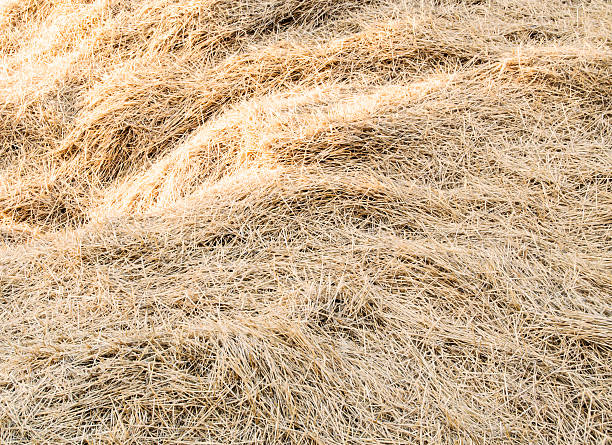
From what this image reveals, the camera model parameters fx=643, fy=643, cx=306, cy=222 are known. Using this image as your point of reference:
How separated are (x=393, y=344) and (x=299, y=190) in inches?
26.1

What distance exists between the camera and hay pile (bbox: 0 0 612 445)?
1.62m

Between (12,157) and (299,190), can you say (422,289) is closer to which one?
(299,190)

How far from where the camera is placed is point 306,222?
→ 6.96 ft

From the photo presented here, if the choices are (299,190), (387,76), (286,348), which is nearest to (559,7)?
(387,76)

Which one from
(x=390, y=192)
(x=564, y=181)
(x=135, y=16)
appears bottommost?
(x=564, y=181)

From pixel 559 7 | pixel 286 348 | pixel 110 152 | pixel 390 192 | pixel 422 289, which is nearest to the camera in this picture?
pixel 286 348

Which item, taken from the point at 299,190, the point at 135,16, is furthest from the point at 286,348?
the point at 135,16

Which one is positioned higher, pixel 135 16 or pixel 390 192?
pixel 135 16

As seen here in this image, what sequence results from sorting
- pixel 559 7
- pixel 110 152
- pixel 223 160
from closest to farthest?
pixel 223 160 < pixel 110 152 < pixel 559 7

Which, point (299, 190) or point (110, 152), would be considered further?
point (110, 152)

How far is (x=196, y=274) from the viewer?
199 cm

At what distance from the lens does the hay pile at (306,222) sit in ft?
5.32

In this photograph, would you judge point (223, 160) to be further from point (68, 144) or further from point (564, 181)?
point (564, 181)

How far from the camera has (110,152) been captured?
8.63 feet
